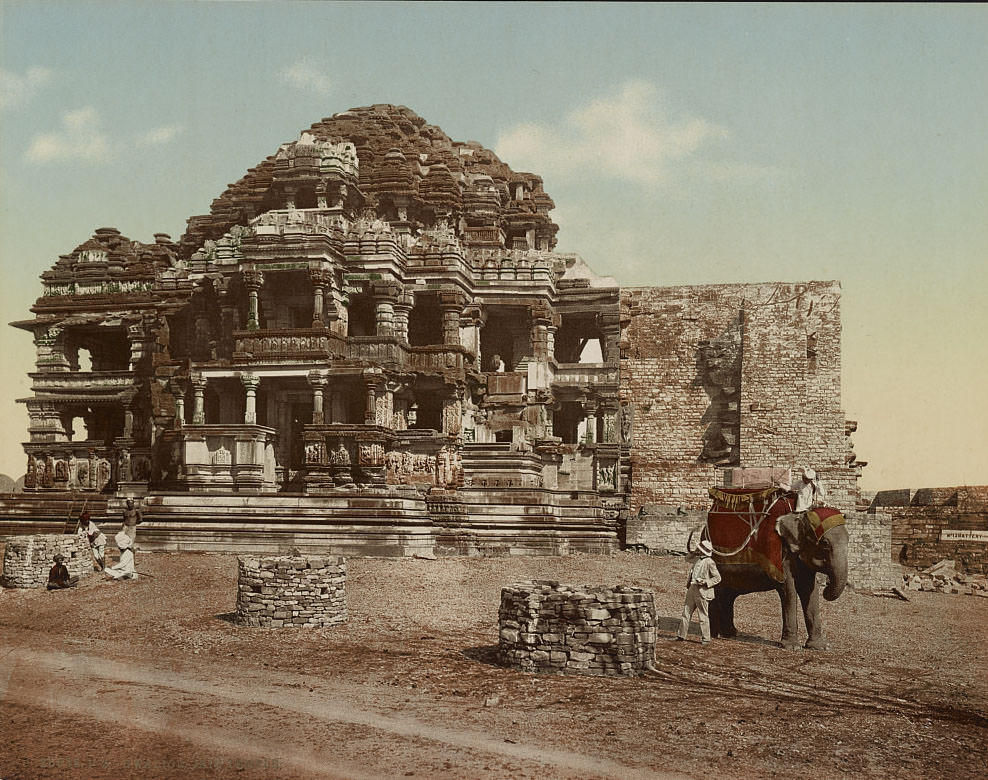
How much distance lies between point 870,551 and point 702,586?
13.1 meters

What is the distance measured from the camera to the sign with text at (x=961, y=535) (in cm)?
3212

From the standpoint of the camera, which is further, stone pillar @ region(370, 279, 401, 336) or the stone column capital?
stone pillar @ region(370, 279, 401, 336)

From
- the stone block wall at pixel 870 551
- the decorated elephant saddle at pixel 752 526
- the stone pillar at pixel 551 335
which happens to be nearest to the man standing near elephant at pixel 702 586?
the decorated elephant saddle at pixel 752 526

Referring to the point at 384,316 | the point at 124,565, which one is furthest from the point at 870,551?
the point at 124,565

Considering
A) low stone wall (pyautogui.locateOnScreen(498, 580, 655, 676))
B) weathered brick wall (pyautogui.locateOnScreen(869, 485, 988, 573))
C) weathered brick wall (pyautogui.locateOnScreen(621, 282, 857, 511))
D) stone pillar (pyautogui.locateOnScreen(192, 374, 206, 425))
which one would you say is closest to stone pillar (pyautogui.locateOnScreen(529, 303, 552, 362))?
weathered brick wall (pyautogui.locateOnScreen(621, 282, 857, 511))

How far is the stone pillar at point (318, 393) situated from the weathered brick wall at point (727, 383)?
10817 mm

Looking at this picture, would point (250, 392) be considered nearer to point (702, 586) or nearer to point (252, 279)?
point (252, 279)

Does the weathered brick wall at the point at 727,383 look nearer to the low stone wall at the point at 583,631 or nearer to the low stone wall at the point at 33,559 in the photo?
the low stone wall at the point at 33,559

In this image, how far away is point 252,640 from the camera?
1562 cm

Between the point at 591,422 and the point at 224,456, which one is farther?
the point at 591,422

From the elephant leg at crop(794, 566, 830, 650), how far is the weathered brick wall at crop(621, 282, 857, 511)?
56.5ft

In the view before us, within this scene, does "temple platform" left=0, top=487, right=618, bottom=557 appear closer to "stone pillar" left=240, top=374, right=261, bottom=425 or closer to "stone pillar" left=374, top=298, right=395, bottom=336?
"stone pillar" left=240, top=374, right=261, bottom=425

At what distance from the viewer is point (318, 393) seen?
28859 millimetres

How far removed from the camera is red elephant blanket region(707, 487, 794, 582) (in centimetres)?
Result: 1504
